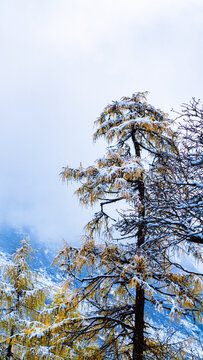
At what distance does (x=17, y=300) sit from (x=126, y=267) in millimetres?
6054

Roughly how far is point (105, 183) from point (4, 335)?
745 cm

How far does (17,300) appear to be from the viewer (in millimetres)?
9109

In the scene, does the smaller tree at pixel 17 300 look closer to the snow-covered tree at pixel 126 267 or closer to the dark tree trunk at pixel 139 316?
the snow-covered tree at pixel 126 267

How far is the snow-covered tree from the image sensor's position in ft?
17.3

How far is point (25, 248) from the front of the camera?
1038cm

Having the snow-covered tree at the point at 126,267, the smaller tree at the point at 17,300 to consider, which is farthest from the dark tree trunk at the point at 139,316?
the smaller tree at the point at 17,300

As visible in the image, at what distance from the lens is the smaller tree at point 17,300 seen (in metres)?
8.66

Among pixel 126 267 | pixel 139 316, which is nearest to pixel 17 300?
pixel 139 316

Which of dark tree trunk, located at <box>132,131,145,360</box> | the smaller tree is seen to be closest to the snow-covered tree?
dark tree trunk, located at <box>132,131,145,360</box>

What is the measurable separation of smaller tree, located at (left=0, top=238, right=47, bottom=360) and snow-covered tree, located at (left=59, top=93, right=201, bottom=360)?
11.3ft

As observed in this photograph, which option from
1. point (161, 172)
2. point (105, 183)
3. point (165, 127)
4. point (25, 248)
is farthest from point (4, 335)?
point (165, 127)

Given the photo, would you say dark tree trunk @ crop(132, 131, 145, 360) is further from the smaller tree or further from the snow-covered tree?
the smaller tree

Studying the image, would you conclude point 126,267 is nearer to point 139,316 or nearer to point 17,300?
point 139,316

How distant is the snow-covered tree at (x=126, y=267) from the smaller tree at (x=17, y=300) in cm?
343
